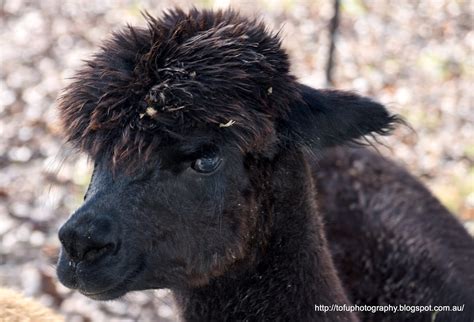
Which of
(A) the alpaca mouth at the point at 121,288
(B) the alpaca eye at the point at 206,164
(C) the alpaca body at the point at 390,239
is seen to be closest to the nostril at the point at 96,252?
(A) the alpaca mouth at the point at 121,288

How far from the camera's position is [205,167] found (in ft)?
12.1

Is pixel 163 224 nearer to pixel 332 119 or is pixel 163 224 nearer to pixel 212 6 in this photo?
pixel 332 119

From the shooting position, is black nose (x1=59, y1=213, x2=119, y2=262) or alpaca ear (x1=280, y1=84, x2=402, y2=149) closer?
black nose (x1=59, y1=213, x2=119, y2=262)

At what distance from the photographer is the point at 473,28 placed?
38.7 ft

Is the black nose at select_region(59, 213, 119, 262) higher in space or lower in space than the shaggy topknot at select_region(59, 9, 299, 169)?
lower

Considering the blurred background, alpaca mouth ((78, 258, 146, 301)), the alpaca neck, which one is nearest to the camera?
alpaca mouth ((78, 258, 146, 301))

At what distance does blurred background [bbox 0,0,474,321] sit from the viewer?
6.83 m

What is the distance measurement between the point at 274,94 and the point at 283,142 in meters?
0.23

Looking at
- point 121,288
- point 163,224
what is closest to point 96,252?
point 121,288

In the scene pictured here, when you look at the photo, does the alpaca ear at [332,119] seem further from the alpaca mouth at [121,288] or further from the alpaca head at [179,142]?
the alpaca mouth at [121,288]

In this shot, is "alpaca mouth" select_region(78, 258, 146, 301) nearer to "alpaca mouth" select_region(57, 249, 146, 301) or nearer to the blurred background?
"alpaca mouth" select_region(57, 249, 146, 301)

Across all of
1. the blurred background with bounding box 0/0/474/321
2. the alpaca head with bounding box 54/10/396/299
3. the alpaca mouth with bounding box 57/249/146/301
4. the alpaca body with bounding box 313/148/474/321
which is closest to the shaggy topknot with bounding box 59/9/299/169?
the alpaca head with bounding box 54/10/396/299

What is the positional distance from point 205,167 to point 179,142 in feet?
0.57

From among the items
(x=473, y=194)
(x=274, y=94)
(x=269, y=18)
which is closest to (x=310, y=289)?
(x=274, y=94)
